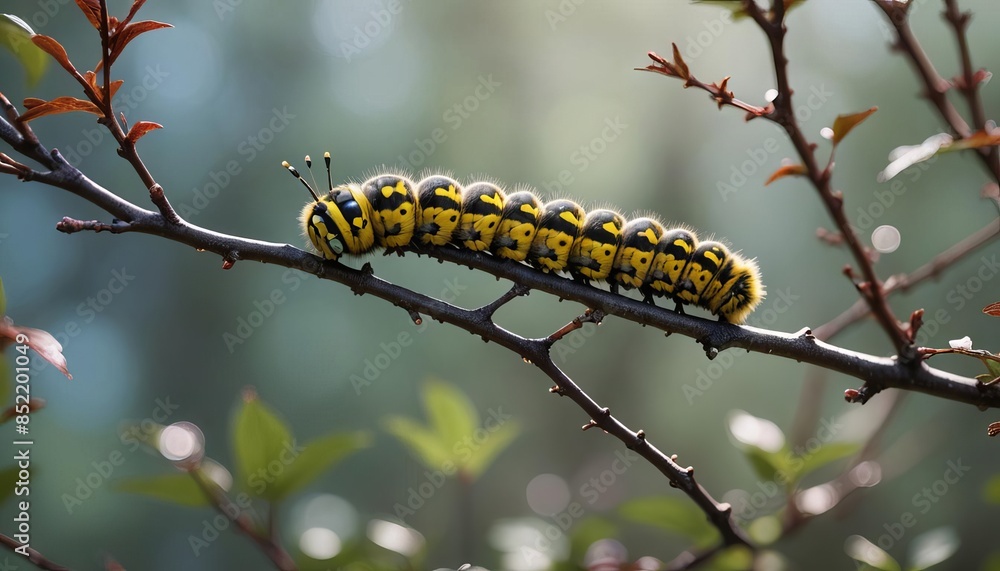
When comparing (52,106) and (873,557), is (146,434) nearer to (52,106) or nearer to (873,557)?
(52,106)

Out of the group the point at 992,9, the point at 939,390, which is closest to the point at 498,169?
the point at 992,9

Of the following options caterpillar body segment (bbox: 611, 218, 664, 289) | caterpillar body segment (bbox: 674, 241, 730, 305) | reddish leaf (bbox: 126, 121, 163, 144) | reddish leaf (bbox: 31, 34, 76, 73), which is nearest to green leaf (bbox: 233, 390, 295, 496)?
reddish leaf (bbox: 126, 121, 163, 144)

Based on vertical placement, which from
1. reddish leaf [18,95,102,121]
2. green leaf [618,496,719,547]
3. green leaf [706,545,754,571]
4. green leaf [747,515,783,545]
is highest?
green leaf [747,515,783,545]

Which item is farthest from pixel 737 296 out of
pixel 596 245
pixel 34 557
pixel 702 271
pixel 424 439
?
pixel 34 557

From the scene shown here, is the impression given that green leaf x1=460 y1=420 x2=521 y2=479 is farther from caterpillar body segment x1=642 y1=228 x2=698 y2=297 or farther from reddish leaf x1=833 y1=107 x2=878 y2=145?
reddish leaf x1=833 y1=107 x2=878 y2=145

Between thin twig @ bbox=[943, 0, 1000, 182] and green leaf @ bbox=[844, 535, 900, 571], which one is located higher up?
thin twig @ bbox=[943, 0, 1000, 182]

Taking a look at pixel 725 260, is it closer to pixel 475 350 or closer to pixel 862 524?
pixel 475 350
